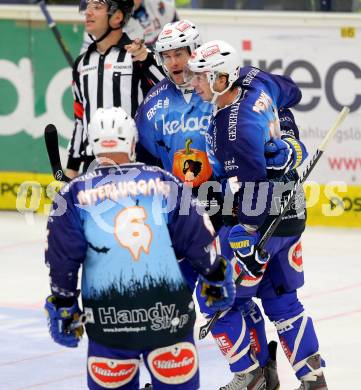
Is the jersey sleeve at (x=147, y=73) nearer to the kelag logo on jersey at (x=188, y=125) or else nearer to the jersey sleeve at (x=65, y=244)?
the kelag logo on jersey at (x=188, y=125)

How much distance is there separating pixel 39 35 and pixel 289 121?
5.60 metres

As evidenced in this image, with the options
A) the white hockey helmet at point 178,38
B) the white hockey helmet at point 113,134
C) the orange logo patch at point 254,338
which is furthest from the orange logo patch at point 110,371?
the white hockey helmet at point 178,38

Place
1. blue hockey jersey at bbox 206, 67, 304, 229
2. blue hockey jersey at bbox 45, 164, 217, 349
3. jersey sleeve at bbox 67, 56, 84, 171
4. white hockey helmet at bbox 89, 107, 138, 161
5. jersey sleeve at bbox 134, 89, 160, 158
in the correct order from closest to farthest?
blue hockey jersey at bbox 45, 164, 217, 349, white hockey helmet at bbox 89, 107, 138, 161, blue hockey jersey at bbox 206, 67, 304, 229, jersey sleeve at bbox 134, 89, 160, 158, jersey sleeve at bbox 67, 56, 84, 171

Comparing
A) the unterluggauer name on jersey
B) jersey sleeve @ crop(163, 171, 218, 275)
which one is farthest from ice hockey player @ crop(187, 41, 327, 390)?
the unterluggauer name on jersey

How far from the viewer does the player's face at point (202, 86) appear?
661cm

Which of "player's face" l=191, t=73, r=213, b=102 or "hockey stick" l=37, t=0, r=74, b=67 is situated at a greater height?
"player's face" l=191, t=73, r=213, b=102

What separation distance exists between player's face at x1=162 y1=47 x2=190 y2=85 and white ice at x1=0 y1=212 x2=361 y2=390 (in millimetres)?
1654

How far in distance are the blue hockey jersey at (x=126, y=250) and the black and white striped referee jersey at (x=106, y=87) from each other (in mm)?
3087

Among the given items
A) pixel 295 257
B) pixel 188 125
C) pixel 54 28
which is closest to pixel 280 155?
pixel 295 257

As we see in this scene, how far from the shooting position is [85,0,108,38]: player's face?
8.31 m

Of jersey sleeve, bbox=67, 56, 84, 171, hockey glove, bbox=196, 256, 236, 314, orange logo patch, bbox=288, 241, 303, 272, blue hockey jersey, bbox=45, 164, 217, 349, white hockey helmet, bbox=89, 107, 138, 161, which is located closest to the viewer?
blue hockey jersey, bbox=45, 164, 217, 349

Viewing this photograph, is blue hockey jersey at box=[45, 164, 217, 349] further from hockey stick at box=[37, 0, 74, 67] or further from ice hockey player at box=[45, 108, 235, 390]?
hockey stick at box=[37, 0, 74, 67]

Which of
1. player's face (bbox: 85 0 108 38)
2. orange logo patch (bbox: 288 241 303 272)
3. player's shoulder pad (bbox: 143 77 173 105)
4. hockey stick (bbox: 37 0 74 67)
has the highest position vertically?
player's face (bbox: 85 0 108 38)

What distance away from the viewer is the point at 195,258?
5.34 metres
